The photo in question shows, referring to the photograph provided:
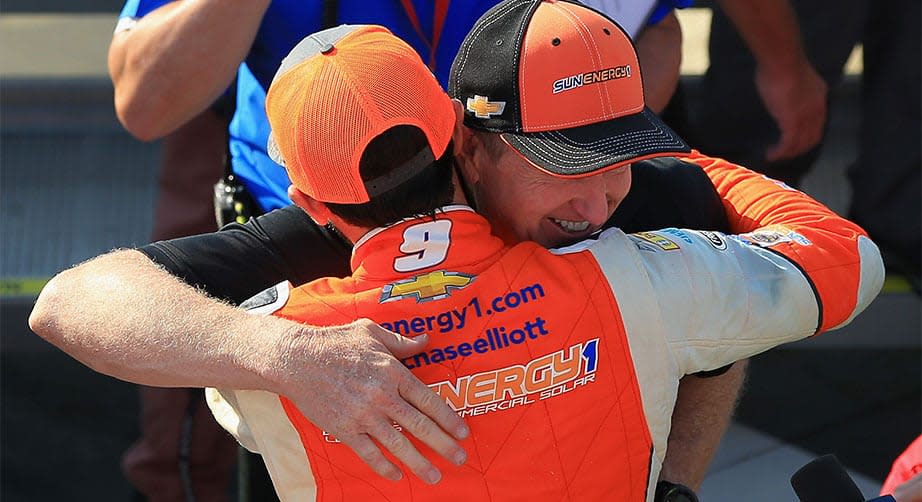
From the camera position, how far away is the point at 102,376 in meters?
4.58

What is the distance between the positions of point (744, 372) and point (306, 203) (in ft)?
3.10

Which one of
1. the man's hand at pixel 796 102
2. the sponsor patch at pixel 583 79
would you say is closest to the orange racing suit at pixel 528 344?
the sponsor patch at pixel 583 79

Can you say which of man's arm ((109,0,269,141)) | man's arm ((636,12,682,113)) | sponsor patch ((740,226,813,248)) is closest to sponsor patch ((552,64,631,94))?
sponsor patch ((740,226,813,248))

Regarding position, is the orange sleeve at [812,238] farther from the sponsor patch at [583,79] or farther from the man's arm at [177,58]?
the man's arm at [177,58]

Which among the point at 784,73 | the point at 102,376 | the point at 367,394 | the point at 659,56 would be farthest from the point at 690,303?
the point at 102,376

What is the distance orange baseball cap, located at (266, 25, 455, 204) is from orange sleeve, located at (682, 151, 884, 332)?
564 millimetres

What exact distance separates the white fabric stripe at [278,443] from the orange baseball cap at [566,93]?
51 centimetres

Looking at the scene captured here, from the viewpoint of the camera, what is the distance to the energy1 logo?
169cm

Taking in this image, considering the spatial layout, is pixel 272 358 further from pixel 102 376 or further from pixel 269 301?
pixel 102 376

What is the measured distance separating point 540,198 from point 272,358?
0.49 metres

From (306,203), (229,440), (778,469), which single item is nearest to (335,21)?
(306,203)

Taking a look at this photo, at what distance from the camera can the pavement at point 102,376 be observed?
4086 millimetres

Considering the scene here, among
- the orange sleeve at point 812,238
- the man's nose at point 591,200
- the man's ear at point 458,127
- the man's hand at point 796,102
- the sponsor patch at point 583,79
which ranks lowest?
the man's hand at point 796,102

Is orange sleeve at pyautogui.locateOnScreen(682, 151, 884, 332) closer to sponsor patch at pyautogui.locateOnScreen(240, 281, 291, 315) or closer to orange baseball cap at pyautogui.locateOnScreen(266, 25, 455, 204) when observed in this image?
orange baseball cap at pyautogui.locateOnScreen(266, 25, 455, 204)
